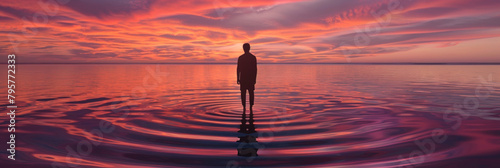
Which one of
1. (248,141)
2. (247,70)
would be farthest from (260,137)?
(247,70)

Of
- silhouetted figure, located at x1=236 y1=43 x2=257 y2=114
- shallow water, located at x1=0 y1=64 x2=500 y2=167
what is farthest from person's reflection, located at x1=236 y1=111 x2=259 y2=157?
silhouetted figure, located at x1=236 y1=43 x2=257 y2=114

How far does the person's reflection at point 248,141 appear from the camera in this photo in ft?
22.5

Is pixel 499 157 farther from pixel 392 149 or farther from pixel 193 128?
pixel 193 128

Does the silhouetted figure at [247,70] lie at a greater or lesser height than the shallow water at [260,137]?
greater

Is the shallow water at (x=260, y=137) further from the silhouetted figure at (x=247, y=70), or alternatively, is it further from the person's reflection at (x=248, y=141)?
the silhouetted figure at (x=247, y=70)

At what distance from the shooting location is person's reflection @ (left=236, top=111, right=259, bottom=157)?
270 inches

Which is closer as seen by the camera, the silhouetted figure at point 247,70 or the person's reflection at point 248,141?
the person's reflection at point 248,141

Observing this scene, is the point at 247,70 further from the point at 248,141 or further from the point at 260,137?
the point at 248,141

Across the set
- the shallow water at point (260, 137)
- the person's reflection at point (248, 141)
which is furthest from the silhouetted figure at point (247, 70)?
the person's reflection at point (248, 141)

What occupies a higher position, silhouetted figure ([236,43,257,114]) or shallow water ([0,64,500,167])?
silhouetted figure ([236,43,257,114])

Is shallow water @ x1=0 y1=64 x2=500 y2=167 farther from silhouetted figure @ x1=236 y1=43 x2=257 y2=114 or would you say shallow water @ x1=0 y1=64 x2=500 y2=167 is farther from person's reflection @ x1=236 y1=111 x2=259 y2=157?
silhouetted figure @ x1=236 y1=43 x2=257 y2=114

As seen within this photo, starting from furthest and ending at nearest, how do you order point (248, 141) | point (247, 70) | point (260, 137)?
point (247, 70) < point (260, 137) < point (248, 141)

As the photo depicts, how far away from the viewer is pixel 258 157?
6.46m

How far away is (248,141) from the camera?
7.86 metres
